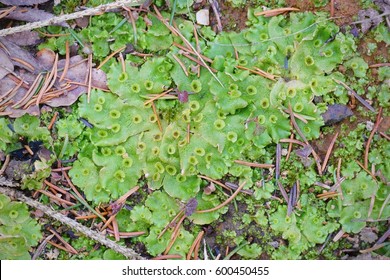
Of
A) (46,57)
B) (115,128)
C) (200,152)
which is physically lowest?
(200,152)

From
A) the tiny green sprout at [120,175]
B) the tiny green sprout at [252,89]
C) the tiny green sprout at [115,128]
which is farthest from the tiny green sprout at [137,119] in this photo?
the tiny green sprout at [252,89]

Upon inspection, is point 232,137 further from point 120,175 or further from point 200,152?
point 120,175

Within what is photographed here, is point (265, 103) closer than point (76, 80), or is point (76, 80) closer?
point (265, 103)

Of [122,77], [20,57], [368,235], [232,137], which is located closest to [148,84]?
[122,77]

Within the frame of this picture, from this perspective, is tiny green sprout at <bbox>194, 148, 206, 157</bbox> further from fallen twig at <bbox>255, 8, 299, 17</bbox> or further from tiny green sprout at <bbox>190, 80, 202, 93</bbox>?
fallen twig at <bbox>255, 8, 299, 17</bbox>

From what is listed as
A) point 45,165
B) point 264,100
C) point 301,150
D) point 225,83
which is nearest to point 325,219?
point 301,150

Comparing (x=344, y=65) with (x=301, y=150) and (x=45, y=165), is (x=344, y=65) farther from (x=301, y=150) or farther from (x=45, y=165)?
(x=45, y=165)

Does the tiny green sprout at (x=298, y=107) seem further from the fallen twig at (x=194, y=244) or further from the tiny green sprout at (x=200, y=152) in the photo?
the fallen twig at (x=194, y=244)
